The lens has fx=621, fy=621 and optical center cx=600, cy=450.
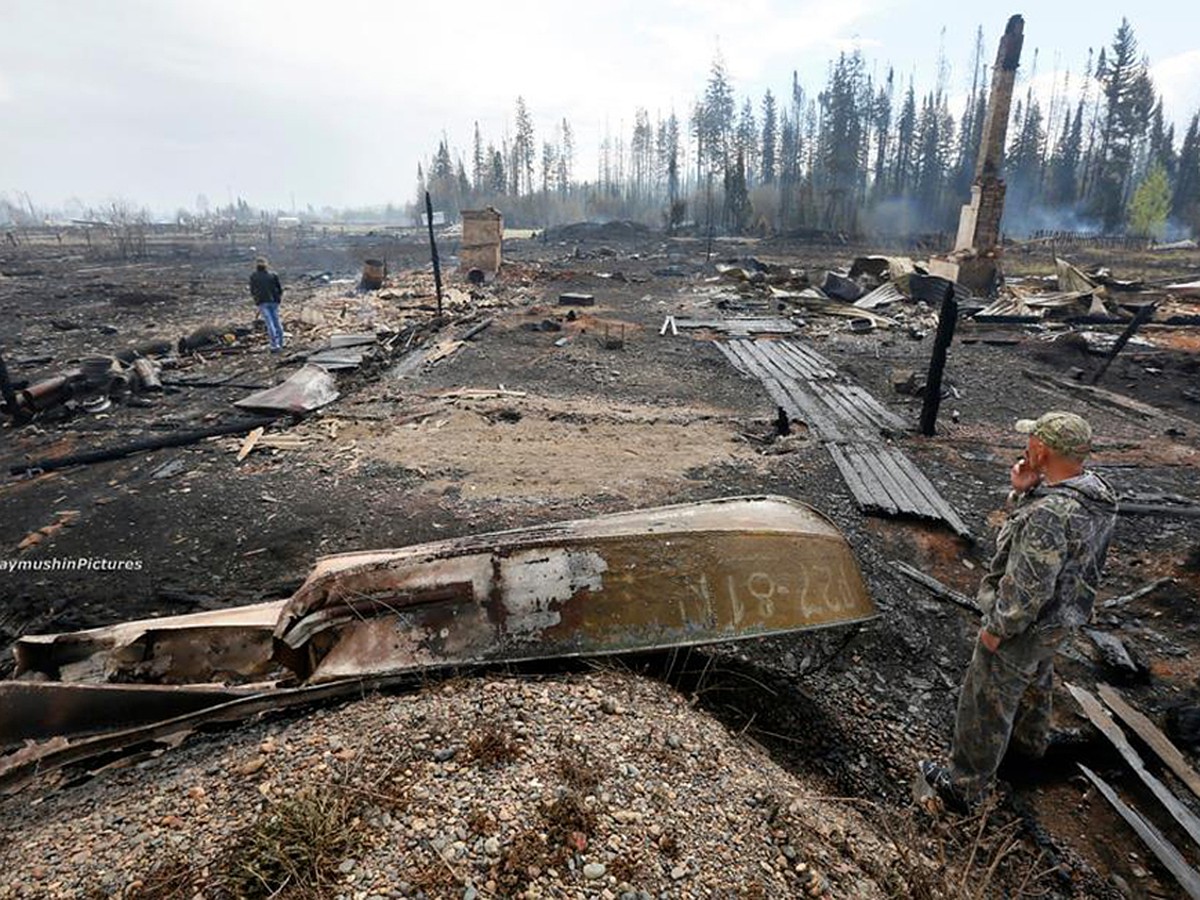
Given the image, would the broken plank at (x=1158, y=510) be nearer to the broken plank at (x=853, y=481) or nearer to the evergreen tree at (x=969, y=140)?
the broken plank at (x=853, y=481)

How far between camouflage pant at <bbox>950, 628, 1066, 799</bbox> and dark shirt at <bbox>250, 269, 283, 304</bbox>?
1403cm

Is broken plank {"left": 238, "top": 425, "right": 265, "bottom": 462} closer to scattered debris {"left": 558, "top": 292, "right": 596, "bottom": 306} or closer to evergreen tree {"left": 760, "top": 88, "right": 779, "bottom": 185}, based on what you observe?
scattered debris {"left": 558, "top": 292, "right": 596, "bottom": 306}

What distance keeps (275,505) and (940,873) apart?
252 inches

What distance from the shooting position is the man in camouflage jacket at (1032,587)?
2842mm

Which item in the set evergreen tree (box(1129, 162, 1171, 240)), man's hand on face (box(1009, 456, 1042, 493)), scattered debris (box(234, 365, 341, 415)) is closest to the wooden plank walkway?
man's hand on face (box(1009, 456, 1042, 493))

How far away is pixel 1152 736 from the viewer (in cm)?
350

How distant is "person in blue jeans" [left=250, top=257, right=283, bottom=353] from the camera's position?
1318 cm

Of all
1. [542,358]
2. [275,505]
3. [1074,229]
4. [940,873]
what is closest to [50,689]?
[275,505]

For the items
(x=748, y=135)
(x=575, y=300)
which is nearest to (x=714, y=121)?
(x=748, y=135)

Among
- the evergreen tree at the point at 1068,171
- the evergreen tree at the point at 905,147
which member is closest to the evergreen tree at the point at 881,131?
the evergreen tree at the point at 905,147

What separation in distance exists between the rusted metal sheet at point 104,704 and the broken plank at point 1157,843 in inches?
174

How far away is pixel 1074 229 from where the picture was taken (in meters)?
53.2

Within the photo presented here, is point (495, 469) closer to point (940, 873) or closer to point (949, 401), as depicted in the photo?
point (940, 873)

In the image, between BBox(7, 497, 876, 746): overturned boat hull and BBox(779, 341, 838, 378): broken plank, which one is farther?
BBox(779, 341, 838, 378): broken plank
